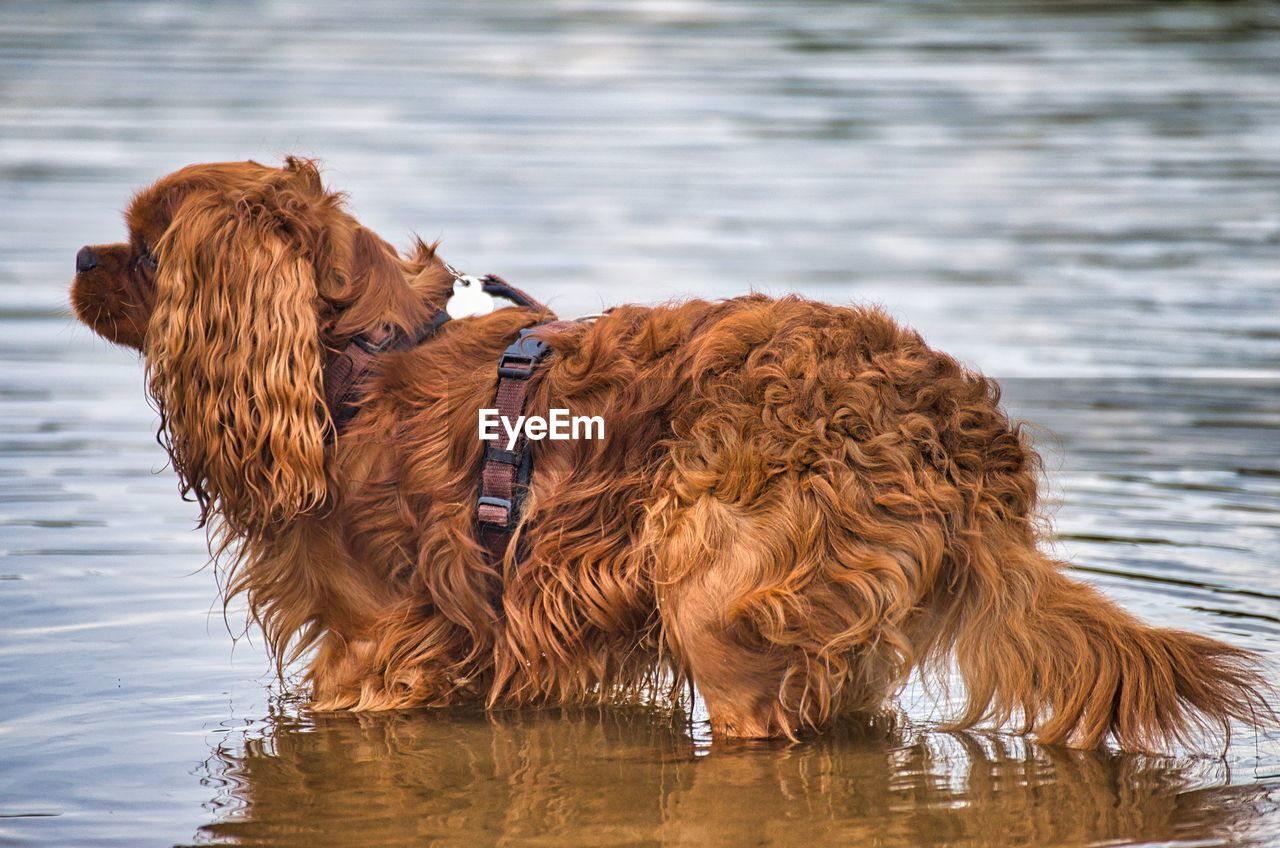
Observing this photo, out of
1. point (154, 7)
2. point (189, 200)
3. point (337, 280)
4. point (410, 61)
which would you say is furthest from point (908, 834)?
point (154, 7)

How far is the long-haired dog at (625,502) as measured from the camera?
3949mm

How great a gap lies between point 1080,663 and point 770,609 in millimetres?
744

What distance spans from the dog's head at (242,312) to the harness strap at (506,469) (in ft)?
1.29

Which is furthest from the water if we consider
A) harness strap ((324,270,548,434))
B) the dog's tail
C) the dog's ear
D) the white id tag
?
the white id tag

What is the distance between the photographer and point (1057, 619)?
395 centimetres

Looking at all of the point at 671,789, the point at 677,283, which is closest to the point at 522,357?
the point at 671,789

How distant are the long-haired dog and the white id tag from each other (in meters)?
0.05

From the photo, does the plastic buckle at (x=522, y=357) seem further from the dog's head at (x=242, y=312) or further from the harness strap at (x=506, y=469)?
the dog's head at (x=242, y=312)

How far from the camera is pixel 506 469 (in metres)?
4.23

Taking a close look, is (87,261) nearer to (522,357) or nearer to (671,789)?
(522,357)

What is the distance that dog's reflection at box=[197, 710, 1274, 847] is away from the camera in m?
3.59

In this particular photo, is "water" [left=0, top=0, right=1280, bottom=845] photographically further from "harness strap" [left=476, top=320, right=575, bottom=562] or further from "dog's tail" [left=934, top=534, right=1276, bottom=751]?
"harness strap" [left=476, top=320, right=575, bottom=562]

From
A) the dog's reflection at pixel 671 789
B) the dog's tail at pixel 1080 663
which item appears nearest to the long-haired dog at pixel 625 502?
the dog's tail at pixel 1080 663

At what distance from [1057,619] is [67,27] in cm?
1532
